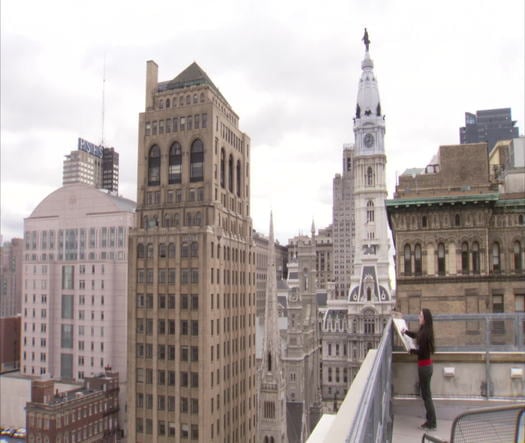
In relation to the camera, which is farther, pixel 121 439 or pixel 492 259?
pixel 121 439

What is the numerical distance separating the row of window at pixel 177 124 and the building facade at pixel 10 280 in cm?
11488

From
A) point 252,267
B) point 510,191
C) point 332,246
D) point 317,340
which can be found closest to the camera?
point 510,191

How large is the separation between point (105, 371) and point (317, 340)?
6004 centimetres

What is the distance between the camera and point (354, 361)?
119 meters

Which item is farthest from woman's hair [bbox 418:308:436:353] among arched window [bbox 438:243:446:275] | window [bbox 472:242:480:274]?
window [bbox 472:242:480:274]

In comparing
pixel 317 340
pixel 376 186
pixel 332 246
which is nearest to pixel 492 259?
pixel 317 340

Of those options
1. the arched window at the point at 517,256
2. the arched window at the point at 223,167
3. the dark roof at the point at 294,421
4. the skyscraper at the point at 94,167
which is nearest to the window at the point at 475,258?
the arched window at the point at 517,256

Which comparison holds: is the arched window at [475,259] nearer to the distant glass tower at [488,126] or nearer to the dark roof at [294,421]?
the dark roof at [294,421]

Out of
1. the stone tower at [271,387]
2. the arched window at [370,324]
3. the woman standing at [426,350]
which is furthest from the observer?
the arched window at [370,324]

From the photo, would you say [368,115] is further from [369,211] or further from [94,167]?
[94,167]

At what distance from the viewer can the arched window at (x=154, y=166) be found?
55.2 meters

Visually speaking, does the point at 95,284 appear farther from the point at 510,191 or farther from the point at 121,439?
the point at 510,191

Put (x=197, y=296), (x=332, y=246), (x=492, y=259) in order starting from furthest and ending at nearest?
(x=332, y=246)
(x=197, y=296)
(x=492, y=259)

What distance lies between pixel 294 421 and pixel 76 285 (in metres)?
48.1
